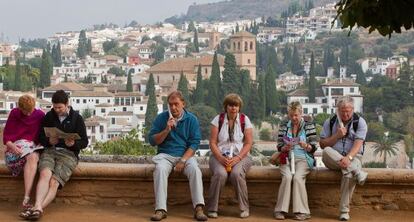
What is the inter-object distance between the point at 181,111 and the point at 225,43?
169 m

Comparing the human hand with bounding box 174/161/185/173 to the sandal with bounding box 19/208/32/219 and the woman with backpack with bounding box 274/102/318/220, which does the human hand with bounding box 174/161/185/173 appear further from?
the sandal with bounding box 19/208/32/219

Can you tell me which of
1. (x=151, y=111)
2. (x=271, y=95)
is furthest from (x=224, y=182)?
(x=271, y=95)

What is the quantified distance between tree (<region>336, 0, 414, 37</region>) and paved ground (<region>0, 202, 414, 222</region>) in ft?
8.56

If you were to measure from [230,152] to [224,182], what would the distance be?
18 centimetres

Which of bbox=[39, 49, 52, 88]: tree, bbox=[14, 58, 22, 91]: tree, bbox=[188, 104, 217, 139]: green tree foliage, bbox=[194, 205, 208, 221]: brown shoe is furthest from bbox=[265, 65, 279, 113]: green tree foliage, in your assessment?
bbox=[194, 205, 208, 221]: brown shoe

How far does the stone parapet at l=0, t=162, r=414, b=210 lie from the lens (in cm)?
614

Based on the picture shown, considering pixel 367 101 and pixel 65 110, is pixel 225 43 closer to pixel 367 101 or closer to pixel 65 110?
pixel 367 101

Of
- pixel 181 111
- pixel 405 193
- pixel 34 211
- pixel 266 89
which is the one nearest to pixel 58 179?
pixel 34 211

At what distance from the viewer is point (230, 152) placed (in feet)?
19.9

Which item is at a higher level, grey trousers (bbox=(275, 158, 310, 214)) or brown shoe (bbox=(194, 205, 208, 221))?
grey trousers (bbox=(275, 158, 310, 214))

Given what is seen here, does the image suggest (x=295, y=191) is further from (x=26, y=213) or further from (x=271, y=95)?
(x=271, y=95)

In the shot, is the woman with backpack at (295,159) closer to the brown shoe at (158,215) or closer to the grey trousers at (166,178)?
the grey trousers at (166,178)

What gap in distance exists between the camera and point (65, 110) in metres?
6.13

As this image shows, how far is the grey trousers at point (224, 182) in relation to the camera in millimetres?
5949
